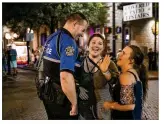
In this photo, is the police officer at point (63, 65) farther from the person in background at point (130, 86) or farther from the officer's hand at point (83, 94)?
the person in background at point (130, 86)

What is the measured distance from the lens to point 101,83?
3.96 m

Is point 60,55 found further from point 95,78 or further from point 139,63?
point 139,63

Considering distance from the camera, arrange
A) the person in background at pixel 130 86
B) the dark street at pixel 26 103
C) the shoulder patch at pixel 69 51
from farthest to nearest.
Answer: the dark street at pixel 26 103 < the shoulder patch at pixel 69 51 < the person in background at pixel 130 86

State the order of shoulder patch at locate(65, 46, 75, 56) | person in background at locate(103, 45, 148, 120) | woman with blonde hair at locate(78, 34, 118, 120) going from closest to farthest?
person in background at locate(103, 45, 148, 120)
shoulder patch at locate(65, 46, 75, 56)
woman with blonde hair at locate(78, 34, 118, 120)

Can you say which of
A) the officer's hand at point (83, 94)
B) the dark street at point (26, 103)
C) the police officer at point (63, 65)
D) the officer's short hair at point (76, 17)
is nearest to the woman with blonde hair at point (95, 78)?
the officer's hand at point (83, 94)

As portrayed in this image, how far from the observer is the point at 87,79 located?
3977 millimetres

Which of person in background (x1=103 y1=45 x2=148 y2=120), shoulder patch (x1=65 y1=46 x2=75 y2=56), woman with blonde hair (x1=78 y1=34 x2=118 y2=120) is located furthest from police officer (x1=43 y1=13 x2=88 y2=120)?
person in background (x1=103 y1=45 x2=148 y2=120)

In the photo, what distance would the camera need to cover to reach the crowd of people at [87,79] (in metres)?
3.75

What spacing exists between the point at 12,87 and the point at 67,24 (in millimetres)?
7023

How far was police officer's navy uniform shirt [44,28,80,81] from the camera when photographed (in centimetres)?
383

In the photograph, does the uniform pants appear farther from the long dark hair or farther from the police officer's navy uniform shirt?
the long dark hair

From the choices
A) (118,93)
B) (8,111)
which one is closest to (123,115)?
(118,93)

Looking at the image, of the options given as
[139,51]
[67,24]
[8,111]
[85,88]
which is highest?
[67,24]
